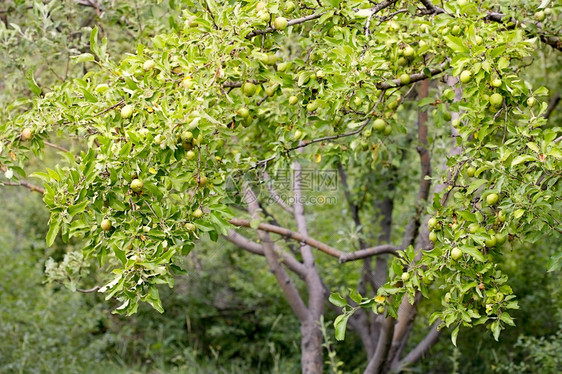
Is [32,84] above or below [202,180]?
above

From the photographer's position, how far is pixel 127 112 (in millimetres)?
1814

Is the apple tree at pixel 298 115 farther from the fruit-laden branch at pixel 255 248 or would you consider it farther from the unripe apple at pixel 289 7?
the fruit-laden branch at pixel 255 248

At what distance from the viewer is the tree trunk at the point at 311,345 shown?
4051 mm

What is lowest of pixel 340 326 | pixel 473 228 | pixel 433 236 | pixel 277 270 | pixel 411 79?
pixel 277 270

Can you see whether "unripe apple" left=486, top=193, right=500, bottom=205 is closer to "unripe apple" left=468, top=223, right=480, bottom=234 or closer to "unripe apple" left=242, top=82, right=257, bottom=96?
"unripe apple" left=468, top=223, right=480, bottom=234

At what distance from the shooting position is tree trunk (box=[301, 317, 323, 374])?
405cm

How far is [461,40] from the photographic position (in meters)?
1.83

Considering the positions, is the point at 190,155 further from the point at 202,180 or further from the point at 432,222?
the point at 432,222

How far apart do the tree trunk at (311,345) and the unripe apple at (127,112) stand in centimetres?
256

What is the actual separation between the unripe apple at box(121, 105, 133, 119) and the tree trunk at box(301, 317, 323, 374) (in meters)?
2.56

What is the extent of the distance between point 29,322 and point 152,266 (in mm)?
4048

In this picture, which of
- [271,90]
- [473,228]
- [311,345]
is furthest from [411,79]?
[311,345]

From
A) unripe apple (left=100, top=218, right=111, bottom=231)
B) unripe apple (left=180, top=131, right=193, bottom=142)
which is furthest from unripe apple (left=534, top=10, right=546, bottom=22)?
unripe apple (left=100, top=218, right=111, bottom=231)

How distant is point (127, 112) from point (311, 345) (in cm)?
267
